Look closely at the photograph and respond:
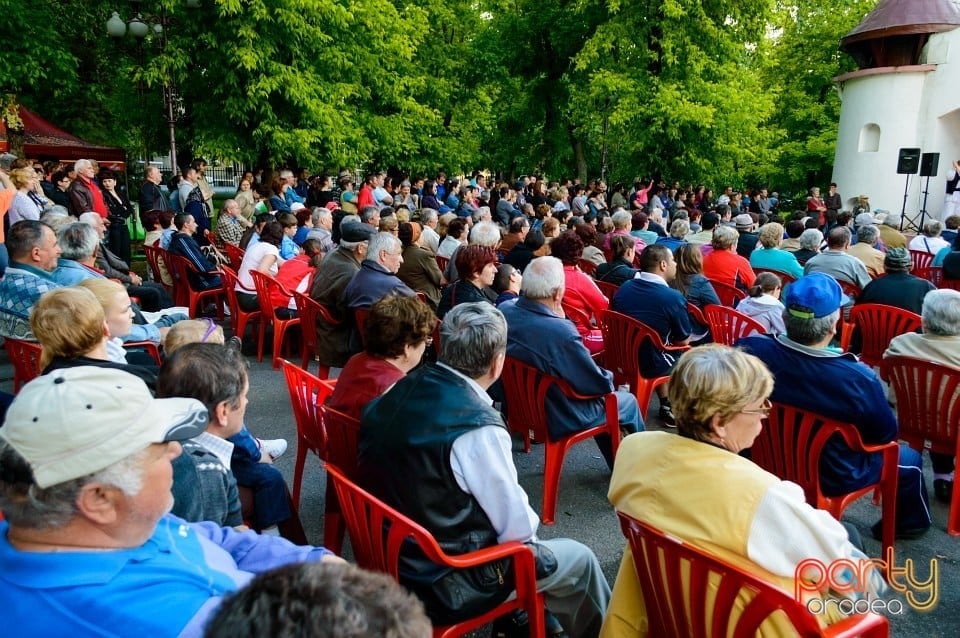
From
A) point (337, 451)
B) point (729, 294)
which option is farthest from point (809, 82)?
point (337, 451)

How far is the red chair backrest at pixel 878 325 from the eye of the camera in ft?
17.3

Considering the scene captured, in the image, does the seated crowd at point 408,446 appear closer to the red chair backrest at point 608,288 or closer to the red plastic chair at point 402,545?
the red plastic chair at point 402,545

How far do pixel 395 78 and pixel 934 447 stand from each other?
13.4 meters

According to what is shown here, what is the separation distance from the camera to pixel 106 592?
1365mm

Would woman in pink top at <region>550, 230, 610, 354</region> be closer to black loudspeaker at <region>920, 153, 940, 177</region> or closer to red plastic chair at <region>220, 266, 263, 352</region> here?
red plastic chair at <region>220, 266, 263, 352</region>

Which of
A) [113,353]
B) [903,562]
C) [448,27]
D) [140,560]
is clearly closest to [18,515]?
[140,560]


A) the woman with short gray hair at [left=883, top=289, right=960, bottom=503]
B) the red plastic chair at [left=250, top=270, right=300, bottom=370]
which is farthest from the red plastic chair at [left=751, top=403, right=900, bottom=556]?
the red plastic chair at [left=250, top=270, right=300, bottom=370]

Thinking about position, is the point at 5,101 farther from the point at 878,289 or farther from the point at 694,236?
the point at 878,289

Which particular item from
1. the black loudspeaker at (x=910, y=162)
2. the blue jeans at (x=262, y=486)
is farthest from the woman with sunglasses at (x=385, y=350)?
the black loudspeaker at (x=910, y=162)

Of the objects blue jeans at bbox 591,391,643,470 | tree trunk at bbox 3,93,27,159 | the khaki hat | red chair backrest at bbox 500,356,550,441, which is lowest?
blue jeans at bbox 591,391,643,470

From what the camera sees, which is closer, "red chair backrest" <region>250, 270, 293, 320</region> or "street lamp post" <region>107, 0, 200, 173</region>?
"red chair backrest" <region>250, 270, 293, 320</region>

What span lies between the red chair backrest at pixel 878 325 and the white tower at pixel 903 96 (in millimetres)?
18359

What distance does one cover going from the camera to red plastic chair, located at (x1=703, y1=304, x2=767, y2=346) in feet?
16.8

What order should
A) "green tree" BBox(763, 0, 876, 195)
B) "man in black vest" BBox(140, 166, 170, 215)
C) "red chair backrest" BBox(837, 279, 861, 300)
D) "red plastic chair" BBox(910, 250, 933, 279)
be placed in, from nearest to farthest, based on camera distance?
"red chair backrest" BBox(837, 279, 861, 300), "red plastic chair" BBox(910, 250, 933, 279), "man in black vest" BBox(140, 166, 170, 215), "green tree" BBox(763, 0, 876, 195)
